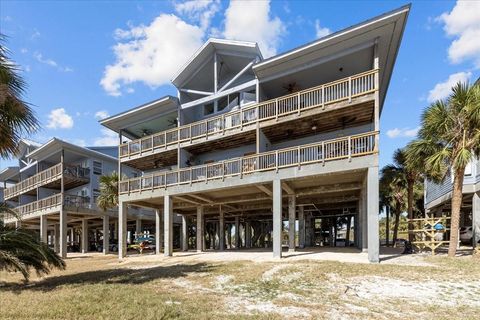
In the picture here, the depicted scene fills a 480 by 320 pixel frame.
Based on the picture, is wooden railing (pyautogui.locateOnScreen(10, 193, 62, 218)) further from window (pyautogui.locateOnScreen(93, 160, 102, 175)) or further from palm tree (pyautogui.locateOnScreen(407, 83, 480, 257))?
palm tree (pyautogui.locateOnScreen(407, 83, 480, 257))

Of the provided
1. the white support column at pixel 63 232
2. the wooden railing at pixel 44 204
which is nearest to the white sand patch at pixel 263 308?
the white support column at pixel 63 232

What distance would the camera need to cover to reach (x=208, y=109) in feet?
79.3

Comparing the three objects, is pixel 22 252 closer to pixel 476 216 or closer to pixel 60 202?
pixel 60 202

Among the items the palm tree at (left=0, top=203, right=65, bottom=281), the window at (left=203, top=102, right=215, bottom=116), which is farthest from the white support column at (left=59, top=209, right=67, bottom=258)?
the palm tree at (left=0, top=203, right=65, bottom=281)

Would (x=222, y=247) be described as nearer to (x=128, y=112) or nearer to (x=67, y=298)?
(x=128, y=112)

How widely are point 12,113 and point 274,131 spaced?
13.4 metres

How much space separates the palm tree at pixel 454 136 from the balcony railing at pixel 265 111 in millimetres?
3630

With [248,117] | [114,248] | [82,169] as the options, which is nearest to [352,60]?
[248,117]

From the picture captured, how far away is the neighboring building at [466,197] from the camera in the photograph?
64.2ft

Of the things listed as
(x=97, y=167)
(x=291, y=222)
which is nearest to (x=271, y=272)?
(x=291, y=222)

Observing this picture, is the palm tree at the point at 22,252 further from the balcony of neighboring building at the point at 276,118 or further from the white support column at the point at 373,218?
the white support column at the point at 373,218

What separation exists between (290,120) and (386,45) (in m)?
5.71

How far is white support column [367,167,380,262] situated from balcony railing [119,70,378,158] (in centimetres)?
412

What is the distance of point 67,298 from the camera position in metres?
8.19
